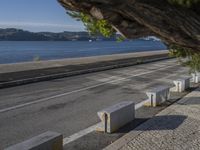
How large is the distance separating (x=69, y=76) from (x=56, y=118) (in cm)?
1242

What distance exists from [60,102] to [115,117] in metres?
4.86

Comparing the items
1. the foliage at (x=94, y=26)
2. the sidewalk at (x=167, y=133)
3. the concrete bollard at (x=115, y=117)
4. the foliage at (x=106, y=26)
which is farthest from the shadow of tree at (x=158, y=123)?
the foliage at (x=94, y=26)

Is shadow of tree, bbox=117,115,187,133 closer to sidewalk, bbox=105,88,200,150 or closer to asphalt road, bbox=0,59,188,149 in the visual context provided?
sidewalk, bbox=105,88,200,150

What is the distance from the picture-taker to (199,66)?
531 inches

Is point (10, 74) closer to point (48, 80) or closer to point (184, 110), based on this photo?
point (48, 80)

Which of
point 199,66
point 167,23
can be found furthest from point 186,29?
point 199,66

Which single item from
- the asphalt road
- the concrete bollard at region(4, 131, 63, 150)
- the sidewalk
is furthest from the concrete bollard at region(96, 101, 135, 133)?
the concrete bollard at region(4, 131, 63, 150)

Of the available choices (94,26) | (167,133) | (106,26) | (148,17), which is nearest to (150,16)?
(148,17)

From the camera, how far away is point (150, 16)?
466 cm

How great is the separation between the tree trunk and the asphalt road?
459cm

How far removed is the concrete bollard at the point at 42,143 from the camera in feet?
20.5

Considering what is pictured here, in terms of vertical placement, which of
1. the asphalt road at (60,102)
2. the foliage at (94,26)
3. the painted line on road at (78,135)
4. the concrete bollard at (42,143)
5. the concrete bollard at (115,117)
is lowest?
the asphalt road at (60,102)

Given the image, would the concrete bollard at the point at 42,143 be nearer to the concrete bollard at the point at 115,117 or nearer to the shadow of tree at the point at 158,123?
the concrete bollard at the point at 115,117

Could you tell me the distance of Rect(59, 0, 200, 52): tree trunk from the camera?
446 centimetres
